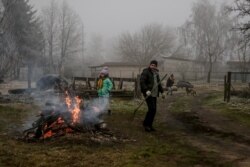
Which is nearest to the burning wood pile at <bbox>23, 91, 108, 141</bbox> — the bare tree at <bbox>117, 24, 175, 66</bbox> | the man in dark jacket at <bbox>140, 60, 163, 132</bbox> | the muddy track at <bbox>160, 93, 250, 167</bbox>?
the man in dark jacket at <bbox>140, 60, 163, 132</bbox>

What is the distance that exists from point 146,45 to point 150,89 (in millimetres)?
62996

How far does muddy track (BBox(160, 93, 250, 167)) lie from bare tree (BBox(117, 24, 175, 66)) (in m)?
55.8

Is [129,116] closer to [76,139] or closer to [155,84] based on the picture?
[155,84]

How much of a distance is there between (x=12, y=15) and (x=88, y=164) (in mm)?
13931

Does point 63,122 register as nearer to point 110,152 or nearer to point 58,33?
point 110,152

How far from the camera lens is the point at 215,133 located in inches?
428

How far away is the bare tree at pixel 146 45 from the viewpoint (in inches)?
2832

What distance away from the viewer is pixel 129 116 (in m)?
14.3

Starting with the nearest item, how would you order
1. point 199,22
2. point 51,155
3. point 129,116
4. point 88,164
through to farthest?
point 88,164
point 51,155
point 129,116
point 199,22

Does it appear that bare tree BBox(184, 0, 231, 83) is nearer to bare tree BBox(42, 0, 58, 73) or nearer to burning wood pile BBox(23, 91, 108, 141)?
bare tree BBox(42, 0, 58, 73)

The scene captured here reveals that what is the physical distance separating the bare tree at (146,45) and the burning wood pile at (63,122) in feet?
196

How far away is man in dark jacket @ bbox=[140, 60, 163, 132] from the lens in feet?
36.0

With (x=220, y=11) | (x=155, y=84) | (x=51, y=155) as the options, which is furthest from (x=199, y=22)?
(x=51, y=155)

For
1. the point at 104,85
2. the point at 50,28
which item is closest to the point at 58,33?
the point at 50,28
